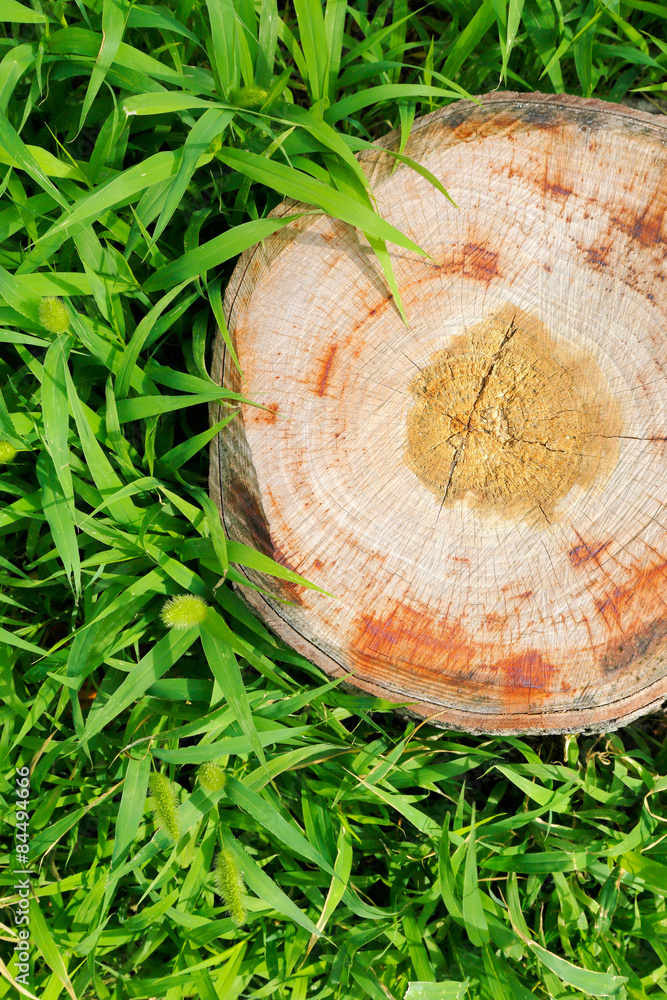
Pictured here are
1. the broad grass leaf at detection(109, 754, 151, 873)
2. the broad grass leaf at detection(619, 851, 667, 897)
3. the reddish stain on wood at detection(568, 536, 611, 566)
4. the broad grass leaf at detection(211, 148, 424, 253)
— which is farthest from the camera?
the broad grass leaf at detection(619, 851, 667, 897)

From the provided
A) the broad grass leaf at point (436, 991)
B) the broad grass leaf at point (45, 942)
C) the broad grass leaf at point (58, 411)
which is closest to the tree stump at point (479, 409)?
the broad grass leaf at point (58, 411)

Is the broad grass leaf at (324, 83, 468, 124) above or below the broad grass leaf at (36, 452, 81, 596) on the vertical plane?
above

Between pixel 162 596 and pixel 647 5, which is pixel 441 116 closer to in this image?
pixel 647 5

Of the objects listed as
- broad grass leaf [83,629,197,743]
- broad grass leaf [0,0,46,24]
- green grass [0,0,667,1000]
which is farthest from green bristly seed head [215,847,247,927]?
broad grass leaf [0,0,46,24]

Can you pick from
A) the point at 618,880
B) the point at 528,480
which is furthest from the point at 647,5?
the point at 618,880

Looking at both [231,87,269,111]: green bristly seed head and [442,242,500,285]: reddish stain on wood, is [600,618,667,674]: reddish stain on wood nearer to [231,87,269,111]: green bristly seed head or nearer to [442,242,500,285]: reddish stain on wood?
[442,242,500,285]: reddish stain on wood

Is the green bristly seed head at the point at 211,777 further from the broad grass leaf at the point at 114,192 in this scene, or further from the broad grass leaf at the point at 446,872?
the broad grass leaf at the point at 114,192

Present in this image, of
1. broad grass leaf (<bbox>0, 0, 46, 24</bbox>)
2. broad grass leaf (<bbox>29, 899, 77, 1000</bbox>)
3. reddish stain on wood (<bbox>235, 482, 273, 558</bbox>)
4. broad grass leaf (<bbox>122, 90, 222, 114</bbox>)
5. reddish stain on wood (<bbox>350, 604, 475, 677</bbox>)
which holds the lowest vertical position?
broad grass leaf (<bbox>29, 899, 77, 1000</bbox>)

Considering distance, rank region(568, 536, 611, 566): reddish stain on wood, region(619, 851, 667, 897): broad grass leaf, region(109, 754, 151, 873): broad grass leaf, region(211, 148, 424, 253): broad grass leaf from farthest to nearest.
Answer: region(619, 851, 667, 897): broad grass leaf < region(109, 754, 151, 873): broad grass leaf < region(568, 536, 611, 566): reddish stain on wood < region(211, 148, 424, 253): broad grass leaf
